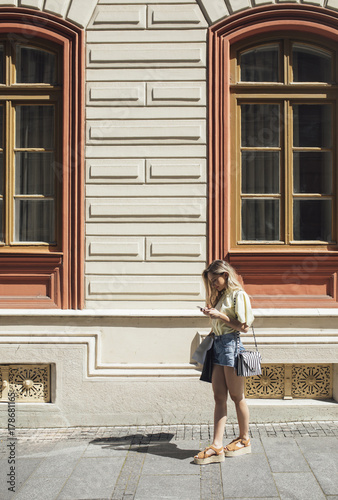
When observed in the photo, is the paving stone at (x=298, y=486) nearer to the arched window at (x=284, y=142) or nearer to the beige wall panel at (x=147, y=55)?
the arched window at (x=284, y=142)

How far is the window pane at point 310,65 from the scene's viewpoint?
265 inches

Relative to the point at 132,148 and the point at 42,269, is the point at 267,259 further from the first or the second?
the point at 42,269

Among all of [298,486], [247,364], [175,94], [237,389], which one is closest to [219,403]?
[237,389]

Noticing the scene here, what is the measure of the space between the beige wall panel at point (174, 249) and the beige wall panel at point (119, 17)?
2.47 metres

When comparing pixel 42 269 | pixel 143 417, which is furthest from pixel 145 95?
pixel 143 417

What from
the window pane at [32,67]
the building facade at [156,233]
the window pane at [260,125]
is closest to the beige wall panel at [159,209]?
the building facade at [156,233]

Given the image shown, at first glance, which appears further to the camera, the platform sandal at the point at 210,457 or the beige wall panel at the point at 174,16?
the beige wall panel at the point at 174,16

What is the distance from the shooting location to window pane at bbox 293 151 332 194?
6742 mm

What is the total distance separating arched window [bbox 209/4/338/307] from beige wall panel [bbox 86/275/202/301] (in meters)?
0.43

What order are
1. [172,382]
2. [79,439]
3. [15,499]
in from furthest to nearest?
[172,382] → [79,439] → [15,499]

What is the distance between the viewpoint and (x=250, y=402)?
20.9 ft

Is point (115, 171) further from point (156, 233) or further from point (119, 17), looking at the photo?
point (119, 17)

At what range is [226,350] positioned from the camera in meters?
5.00

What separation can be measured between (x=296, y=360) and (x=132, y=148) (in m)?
3.02
